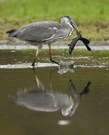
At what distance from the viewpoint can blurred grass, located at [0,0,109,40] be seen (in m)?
25.9

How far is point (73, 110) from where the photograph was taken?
8.72m

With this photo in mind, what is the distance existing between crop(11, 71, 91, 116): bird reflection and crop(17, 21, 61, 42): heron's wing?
2.83 m

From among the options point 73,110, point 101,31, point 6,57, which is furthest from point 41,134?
point 101,31

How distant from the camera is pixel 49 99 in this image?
966 cm

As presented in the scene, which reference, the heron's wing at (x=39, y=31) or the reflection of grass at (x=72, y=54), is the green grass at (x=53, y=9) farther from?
the heron's wing at (x=39, y=31)

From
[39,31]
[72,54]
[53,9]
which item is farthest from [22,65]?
[53,9]

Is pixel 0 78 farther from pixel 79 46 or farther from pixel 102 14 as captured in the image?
pixel 102 14

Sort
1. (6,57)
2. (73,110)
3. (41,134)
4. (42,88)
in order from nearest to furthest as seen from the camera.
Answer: (41,134), (73,110), (42,88), (6,57)

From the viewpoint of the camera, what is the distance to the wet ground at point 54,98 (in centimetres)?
772

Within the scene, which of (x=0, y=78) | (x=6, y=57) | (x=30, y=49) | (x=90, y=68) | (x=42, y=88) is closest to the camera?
(x=42, y=88)

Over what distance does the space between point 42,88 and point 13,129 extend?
315 cm

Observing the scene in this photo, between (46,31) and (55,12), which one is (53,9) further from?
(46,31)

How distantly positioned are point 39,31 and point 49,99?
4.08 m

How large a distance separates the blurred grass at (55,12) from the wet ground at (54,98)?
11.2 m
